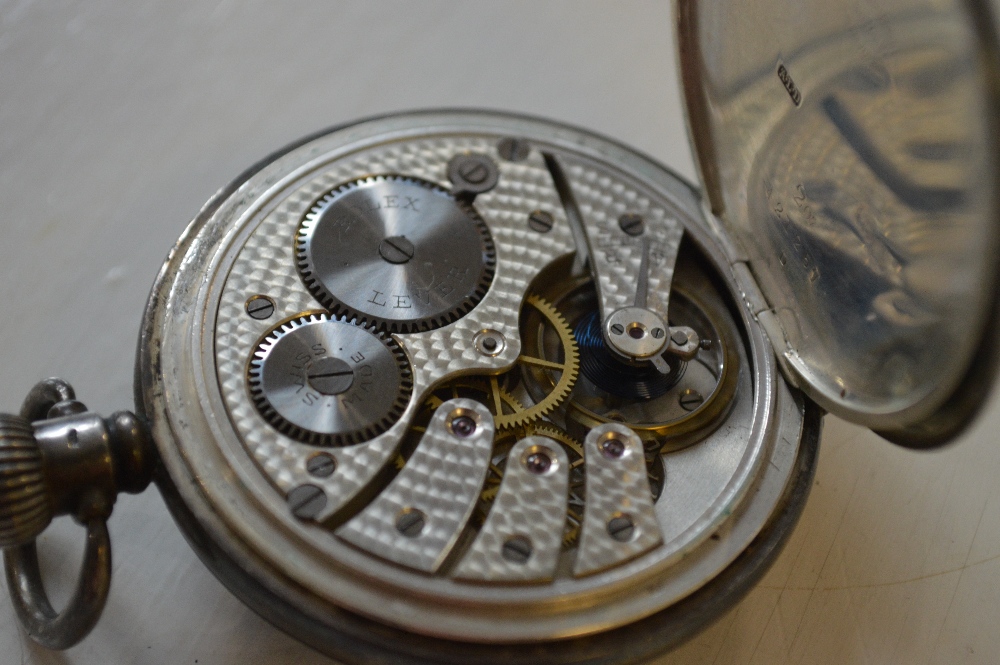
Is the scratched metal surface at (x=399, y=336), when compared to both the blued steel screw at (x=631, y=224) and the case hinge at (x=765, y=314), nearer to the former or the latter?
the blued steel screw at (x=631, y=224)

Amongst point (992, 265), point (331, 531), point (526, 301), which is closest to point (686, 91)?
point (526, 301)

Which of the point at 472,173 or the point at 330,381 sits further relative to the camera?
the point at 472,173

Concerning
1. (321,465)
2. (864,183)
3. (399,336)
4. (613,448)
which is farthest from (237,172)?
(864,183)

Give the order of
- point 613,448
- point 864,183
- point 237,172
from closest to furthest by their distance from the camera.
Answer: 1. point 864,183
2. point 613,448
3. point 237,172

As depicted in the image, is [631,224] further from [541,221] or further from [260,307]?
[260,307]

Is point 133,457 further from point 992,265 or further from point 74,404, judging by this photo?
point 992,265

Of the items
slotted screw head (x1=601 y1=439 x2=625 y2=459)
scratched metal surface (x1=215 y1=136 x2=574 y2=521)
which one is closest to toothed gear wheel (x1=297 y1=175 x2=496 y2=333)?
scratched metal surface (x1=215 y1=136 x2=574 y2=521)
